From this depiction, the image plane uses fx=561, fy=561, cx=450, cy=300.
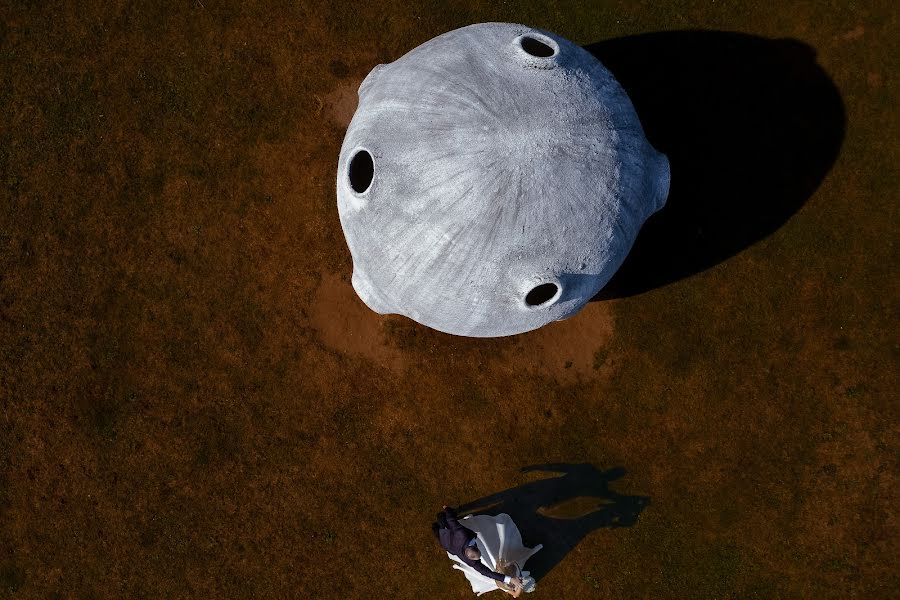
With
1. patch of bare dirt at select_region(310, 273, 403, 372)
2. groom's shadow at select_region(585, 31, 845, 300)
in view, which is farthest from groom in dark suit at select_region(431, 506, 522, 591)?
groom's shadow at select_region(585, 31, 845, 300)

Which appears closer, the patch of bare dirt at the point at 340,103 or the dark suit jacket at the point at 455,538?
the dark suit jacket at the point at 455,538

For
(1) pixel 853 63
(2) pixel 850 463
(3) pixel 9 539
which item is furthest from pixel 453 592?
(1) pixel 853 63

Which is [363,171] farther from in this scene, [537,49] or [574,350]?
[574,350]

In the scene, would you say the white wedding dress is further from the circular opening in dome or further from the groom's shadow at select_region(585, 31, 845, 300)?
the circular opening in dome

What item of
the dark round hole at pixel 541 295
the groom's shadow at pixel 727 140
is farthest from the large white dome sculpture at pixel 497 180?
the groom's shadow at pixel 727 140

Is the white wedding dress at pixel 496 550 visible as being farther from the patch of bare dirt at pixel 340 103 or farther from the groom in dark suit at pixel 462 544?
the patch of bare dirt at pixel 340 103

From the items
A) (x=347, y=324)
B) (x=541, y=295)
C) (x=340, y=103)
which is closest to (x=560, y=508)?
(x=541, y=295)
